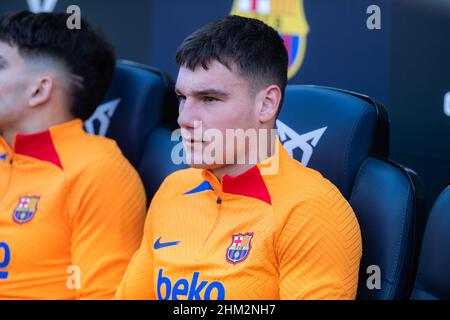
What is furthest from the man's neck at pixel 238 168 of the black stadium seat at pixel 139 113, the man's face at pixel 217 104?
the black stadium seat at pixel 139 113

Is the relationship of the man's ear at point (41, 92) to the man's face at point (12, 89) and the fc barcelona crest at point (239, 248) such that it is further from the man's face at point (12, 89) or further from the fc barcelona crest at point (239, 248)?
the fc barcelona crest at point (239, 248)

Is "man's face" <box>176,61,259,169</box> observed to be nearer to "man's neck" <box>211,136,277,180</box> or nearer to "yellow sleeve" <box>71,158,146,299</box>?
"man's neck" <box>211,136,277,180</box>

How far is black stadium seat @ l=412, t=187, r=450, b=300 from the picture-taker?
134 centimetres

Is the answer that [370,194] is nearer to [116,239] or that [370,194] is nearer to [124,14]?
[116,239]

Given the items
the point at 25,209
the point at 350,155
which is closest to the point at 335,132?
the point at 350,155

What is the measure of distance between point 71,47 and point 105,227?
50 cm

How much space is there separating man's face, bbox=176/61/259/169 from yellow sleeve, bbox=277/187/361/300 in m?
0.21

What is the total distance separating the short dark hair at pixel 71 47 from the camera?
183 centimetres

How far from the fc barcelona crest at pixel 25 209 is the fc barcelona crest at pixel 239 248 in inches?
21.4

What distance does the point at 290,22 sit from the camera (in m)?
2.08

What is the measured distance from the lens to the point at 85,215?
5.47 feet

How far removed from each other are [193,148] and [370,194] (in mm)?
365

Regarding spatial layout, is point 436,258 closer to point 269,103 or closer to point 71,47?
point 269,103

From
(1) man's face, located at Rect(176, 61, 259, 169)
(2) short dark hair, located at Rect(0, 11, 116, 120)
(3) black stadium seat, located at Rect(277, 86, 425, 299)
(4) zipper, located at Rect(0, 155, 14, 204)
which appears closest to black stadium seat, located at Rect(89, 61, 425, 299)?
(3) black stadium seat, located at Rect(277, 86, 425, 299)
